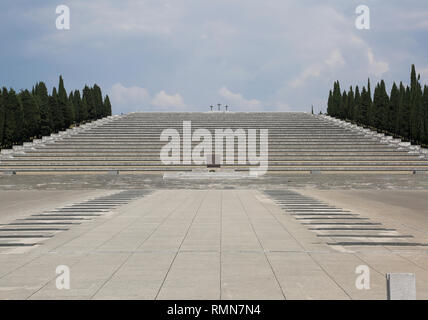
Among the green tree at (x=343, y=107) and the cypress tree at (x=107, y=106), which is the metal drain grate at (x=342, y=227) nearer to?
the green tree at (x=343, y=107)

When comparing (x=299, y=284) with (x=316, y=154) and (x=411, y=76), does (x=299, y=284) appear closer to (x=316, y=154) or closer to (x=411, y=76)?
(x=316, y=154)

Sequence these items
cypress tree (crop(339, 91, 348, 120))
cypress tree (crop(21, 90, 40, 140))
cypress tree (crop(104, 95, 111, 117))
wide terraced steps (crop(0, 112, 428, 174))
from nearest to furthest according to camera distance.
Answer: wide terraced steps (crop(0, 112, 428, 174)) → cypress tree (crop(21, 90, 40, 140)) → cypress tree (crop(339, 91, 348, 120)) → cypress tree (crop(104, 95, 111, 117))

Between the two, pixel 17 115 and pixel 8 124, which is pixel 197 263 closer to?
pixel 8 124

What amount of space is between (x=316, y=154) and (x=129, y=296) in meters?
38.8

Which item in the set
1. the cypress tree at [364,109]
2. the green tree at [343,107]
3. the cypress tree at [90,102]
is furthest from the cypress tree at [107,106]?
the cypress tree at [364,109]

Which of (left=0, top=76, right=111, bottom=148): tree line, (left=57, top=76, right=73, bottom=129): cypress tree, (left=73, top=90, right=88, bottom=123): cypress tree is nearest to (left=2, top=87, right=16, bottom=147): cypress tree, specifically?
(left=0, top=76, right=111, bottom=148): tree line

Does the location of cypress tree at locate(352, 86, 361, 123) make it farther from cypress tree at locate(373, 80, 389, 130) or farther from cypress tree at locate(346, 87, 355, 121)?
cypress tree at locate(373, 80, 389, 130)

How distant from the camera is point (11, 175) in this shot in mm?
35500

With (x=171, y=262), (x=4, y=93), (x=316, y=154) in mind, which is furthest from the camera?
(x=4, y=93)

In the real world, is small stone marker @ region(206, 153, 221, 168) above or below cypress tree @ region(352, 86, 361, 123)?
below

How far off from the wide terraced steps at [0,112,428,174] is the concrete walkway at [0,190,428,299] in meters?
26.6

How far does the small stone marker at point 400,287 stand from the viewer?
4.14 meters

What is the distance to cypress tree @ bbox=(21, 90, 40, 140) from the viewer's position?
52.0 metres
